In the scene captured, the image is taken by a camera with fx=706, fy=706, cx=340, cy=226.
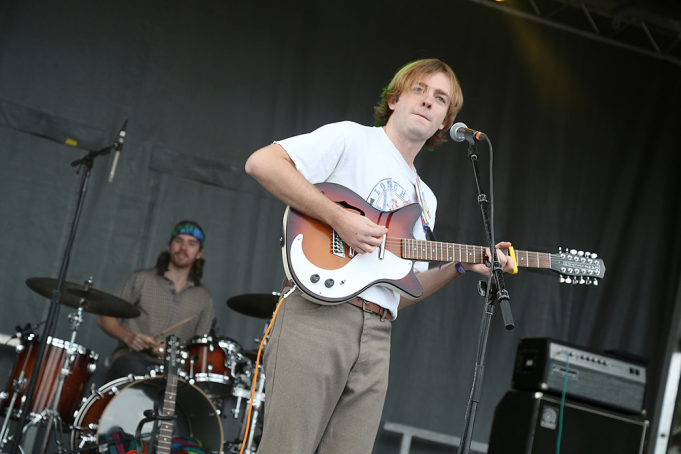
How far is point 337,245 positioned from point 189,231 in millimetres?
2922

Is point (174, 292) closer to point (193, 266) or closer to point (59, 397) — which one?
Answer: point (193, 266)

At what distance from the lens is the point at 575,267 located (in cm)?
248

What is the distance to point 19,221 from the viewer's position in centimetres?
475

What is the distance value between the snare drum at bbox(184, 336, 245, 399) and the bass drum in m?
0.24

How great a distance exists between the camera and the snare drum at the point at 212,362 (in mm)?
4156

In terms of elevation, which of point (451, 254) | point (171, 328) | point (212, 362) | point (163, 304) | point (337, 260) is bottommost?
point (212, 362)

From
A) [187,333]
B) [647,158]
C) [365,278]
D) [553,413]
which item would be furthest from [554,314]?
[365,278]

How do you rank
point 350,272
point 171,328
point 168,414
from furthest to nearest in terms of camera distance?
point 171,328
point 168,414
point 350,272

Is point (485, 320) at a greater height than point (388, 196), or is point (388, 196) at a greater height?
point (388, 196)

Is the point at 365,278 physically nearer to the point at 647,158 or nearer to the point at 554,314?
the point at 554,314

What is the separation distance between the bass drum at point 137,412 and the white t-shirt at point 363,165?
6.43 ft

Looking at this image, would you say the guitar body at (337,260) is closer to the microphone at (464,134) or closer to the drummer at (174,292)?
the microphone at (464,134)

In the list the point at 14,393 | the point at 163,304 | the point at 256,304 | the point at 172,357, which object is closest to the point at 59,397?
the point at 14,393

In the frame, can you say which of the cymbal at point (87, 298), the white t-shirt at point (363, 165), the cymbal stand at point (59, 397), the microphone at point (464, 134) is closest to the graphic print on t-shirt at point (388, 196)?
the white t-shirt at point (363, 165)
